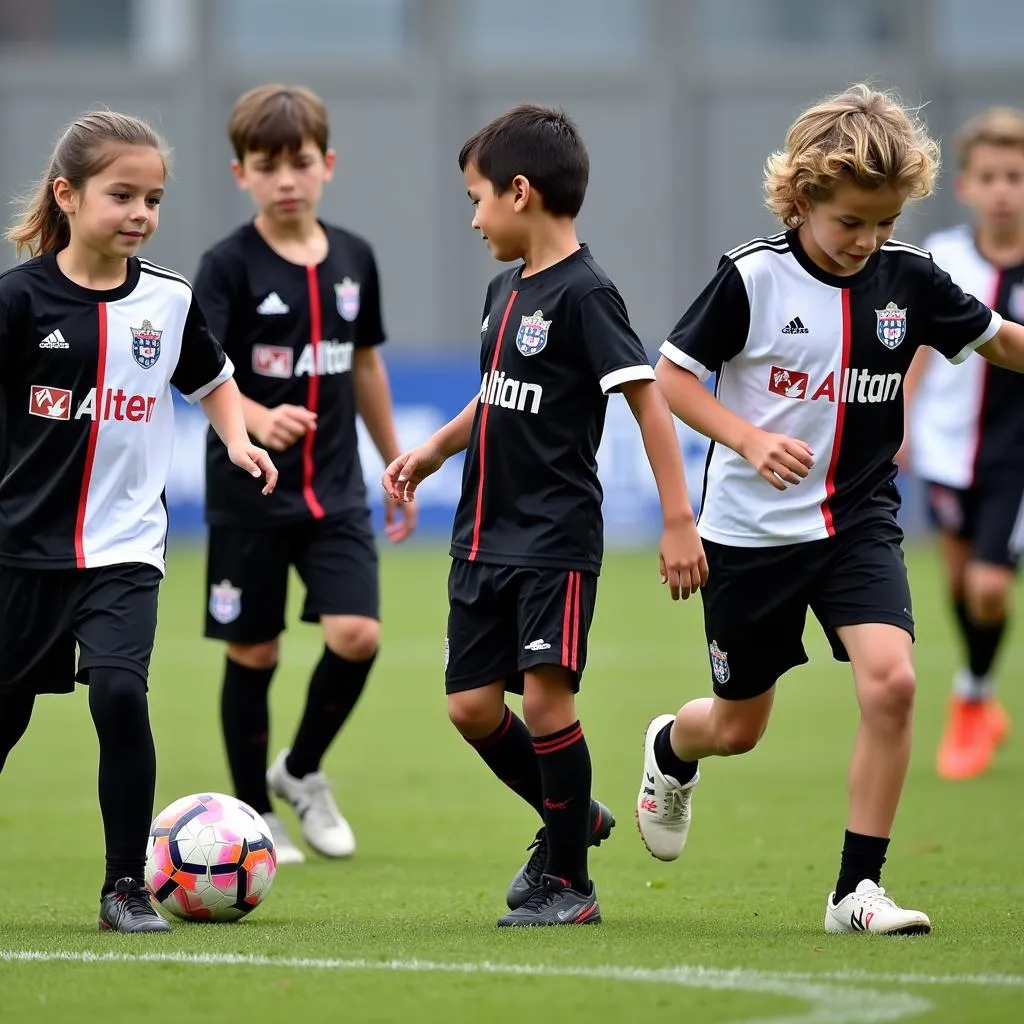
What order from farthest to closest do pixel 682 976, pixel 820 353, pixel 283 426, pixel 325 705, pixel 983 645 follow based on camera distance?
pixel 983 645 < pixel 325 705 < pixel 283 426 < pixel 820 353 < pixel 682 976

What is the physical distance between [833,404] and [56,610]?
76.5 inches

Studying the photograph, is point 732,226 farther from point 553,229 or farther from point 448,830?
point 553,229

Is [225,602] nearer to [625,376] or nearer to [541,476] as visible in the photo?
[541,476]

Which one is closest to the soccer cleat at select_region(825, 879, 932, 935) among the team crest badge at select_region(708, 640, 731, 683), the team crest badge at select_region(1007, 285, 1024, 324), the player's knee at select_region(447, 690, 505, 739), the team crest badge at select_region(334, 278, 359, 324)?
the team crest badge at select_region(708, 640, 731, 683)

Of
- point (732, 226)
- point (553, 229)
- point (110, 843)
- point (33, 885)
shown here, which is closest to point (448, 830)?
point (33, 885)

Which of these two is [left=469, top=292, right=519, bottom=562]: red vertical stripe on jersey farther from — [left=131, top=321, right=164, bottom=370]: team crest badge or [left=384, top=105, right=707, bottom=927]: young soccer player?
[left=131, top=321, right=164, bottom=370]: team crest badge

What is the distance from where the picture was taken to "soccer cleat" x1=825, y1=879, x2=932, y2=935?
4547 mm

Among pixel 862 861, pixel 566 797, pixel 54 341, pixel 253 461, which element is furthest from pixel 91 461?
pixel 862 861

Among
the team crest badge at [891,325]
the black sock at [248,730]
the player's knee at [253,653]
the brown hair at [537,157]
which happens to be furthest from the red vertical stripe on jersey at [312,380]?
the team crest badge at [891,325]

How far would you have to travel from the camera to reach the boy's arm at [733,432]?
4594mm

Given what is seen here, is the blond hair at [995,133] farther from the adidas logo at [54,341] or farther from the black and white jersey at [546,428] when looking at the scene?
the adidas logo at [54,341]

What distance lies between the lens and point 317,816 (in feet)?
20.8

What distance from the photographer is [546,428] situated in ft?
15.7

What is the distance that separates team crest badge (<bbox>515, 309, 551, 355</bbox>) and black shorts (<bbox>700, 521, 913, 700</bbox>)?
0.70m
